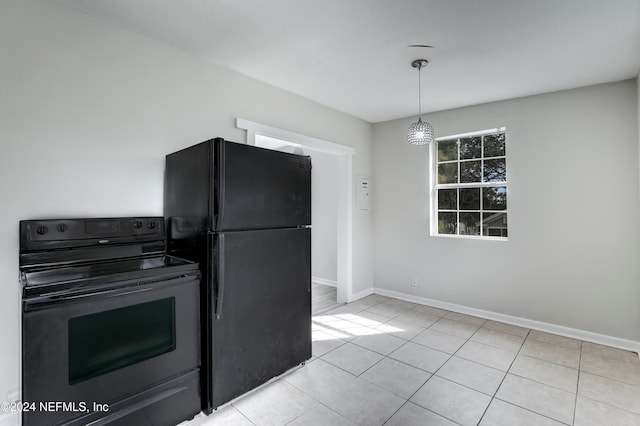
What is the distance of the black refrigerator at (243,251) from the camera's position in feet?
6.19

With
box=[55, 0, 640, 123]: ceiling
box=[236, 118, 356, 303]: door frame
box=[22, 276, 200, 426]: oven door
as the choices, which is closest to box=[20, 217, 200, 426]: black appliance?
box=[22, 276, 200, 426]: oven door

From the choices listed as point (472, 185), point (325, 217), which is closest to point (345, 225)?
point (325, 217)

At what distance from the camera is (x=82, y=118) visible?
6.40 ft

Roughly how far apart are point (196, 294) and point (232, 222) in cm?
48

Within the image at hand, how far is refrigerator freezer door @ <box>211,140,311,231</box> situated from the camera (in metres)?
1.89

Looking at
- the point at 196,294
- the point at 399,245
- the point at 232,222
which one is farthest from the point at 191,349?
the point at 399,245

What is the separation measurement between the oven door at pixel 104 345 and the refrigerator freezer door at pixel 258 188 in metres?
0.49

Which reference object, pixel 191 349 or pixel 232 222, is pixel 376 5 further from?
pixel 191 349

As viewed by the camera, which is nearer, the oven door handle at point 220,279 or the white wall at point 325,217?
the oven door handle at point 220,279

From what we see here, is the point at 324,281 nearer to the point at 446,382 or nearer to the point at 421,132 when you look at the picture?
the point at 446,382

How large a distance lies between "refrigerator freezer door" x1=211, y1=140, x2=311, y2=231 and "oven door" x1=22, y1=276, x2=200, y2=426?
1.61 ft

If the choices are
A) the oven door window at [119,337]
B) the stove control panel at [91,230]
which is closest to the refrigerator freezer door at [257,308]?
the oven door window at [119,337]

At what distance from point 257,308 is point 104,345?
0.87m

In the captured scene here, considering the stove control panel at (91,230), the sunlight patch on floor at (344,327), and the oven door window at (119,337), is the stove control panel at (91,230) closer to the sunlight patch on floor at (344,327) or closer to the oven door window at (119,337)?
the oven door window at (119,337)
